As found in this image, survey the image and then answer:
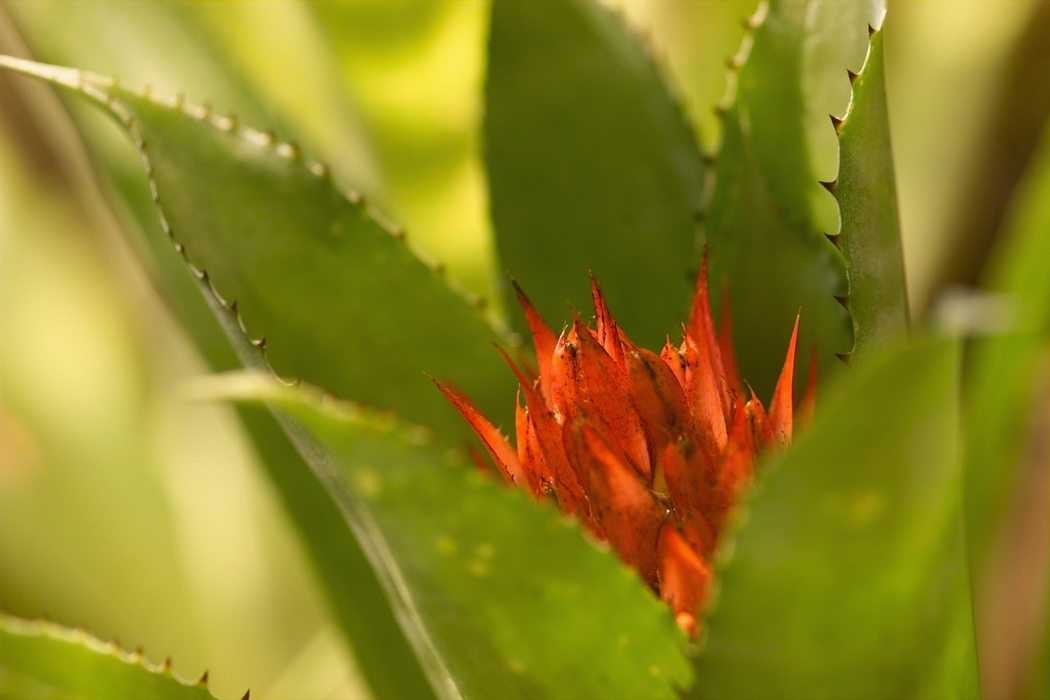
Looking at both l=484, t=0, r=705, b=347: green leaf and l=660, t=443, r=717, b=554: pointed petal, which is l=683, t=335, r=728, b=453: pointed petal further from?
l=484, t=0, r=705, b=347: green leaf

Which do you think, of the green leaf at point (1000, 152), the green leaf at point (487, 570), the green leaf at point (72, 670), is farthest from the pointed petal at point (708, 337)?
the green leaf at point (1000, 152)


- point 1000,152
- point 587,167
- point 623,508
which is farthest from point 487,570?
point 1000,152

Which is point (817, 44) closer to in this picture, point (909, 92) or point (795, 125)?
point (795, 125)

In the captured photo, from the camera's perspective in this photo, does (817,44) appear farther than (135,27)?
No

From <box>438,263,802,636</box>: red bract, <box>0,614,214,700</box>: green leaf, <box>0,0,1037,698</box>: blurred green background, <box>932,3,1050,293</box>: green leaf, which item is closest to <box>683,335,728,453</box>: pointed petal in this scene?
<box>438,263,802,636</box>: red bract

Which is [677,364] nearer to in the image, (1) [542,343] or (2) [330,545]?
(1) [542,343]

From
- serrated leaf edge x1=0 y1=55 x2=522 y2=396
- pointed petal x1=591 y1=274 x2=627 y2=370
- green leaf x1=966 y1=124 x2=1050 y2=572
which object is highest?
serrated leaf edge x1=0 y1=55 x2=522 y2=396

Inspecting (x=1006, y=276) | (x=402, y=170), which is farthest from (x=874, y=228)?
(x=402, y=170)
